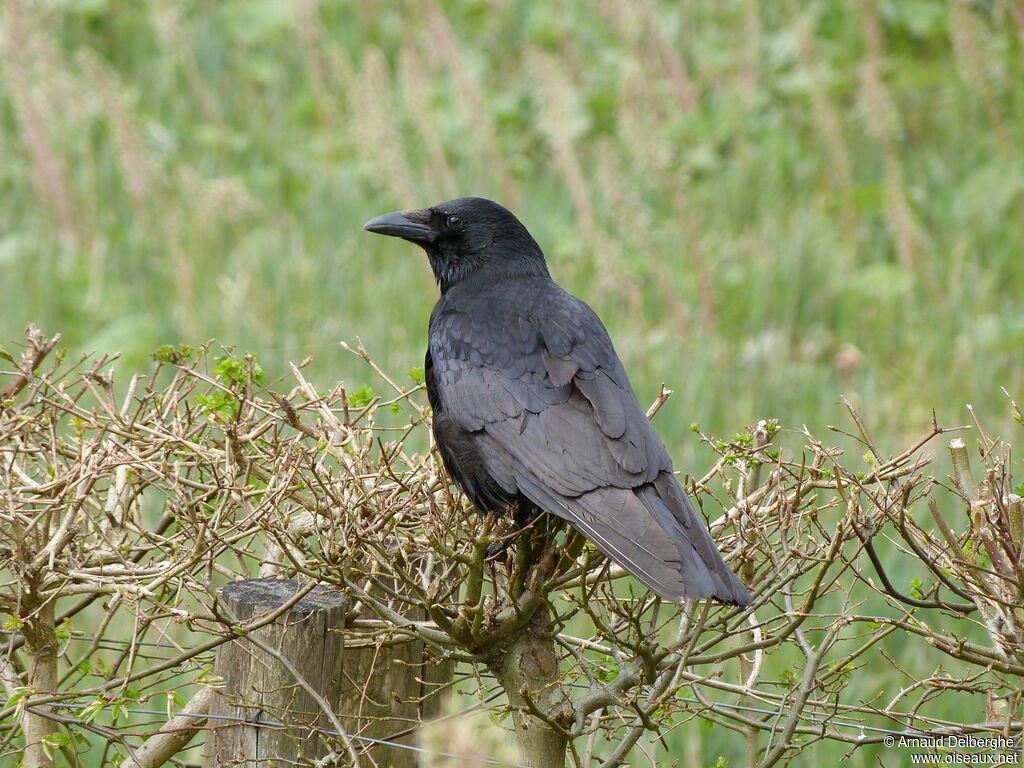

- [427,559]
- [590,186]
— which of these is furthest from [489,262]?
[590,186]

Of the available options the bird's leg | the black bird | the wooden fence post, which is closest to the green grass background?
the bird's leg

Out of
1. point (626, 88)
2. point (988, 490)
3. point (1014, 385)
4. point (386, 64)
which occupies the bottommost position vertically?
point (988, 490)

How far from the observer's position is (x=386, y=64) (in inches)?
418

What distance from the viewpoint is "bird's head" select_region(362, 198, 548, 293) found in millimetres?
3451

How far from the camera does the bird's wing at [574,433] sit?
7.71 ft

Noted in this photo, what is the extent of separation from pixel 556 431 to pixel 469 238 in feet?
3.03

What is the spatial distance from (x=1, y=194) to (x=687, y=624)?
313 inches

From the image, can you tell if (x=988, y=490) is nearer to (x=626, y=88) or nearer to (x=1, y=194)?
(x=626, y=88)

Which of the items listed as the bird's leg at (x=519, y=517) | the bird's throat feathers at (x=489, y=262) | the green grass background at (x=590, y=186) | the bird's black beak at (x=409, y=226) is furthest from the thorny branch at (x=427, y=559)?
the green grass background at (x=590, y=186)

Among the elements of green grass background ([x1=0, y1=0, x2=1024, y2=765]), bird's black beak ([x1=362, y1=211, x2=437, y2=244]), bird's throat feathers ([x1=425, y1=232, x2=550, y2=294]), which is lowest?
bird's throat feathers ([x1=425, y1=232, x2=550, y2=294])

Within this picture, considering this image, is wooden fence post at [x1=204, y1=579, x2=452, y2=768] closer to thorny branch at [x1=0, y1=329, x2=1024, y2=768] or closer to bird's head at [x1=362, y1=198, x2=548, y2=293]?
thorny branch at [x1=0, y1=329, x2=1024, y2=768]

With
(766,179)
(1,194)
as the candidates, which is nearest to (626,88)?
(766,179)

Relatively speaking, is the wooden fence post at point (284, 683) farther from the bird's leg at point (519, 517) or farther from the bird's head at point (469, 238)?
the bird's head at point (469, 238)

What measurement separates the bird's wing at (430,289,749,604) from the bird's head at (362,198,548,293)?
0.86 feet
